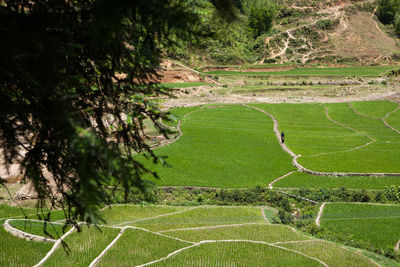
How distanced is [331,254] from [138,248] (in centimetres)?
554

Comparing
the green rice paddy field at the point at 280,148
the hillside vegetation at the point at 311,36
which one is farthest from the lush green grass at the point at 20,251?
the hillside vegetation at the point at 311,36

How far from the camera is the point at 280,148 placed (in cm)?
2756

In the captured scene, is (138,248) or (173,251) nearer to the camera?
(173,251)

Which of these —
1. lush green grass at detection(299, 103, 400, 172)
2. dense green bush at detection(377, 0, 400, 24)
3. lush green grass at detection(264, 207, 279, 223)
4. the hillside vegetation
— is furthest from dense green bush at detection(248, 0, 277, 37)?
lush green grass at detection(264, 207, 279, 223)

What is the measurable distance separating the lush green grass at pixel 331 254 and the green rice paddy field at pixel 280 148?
8186 mm

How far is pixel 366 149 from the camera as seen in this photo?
88.9ft

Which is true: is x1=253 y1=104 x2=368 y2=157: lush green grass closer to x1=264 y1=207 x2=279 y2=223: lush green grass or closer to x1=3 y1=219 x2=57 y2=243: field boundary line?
x1=264 y1=207 x2=279 y2=223: lush green grass

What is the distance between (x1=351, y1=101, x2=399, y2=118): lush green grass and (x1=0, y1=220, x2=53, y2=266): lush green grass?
115 feet

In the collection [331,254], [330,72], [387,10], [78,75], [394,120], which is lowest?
[394,120]

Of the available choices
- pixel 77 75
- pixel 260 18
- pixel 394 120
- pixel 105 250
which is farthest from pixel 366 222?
pixel 260 18

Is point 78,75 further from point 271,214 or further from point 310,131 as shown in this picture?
point 310,131

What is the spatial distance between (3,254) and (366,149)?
82.1 feet

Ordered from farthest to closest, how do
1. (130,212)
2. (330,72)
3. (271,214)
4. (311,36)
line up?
(311,36), (330,72), (271,214), (130,212)

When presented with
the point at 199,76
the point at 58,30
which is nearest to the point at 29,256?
the point at 58,30
